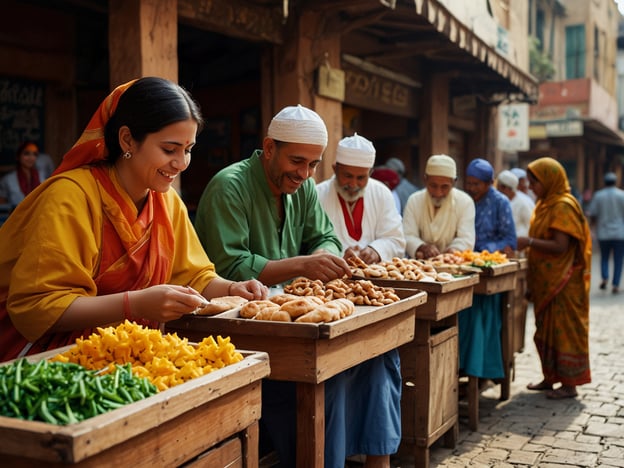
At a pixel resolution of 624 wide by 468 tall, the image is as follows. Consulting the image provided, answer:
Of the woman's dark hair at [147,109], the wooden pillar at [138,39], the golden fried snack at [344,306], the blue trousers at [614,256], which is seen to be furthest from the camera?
the blue trousers at [614,256]

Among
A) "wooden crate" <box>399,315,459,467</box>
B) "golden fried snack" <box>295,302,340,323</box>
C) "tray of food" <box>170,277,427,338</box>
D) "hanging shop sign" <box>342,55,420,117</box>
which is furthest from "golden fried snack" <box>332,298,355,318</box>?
"hanging shop sign" <box>342,55,420,117</box>

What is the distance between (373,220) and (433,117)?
5.52 m

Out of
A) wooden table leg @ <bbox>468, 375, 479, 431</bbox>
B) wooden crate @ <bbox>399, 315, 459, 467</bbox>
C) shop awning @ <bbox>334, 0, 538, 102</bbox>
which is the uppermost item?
shop awning @ <bbox>334, 0, 538, 102</bbox>

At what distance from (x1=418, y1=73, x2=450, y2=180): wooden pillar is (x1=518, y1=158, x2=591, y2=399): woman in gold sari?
13.9ft

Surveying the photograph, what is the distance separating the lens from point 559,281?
6090mm

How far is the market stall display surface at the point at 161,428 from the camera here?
1.57 metres

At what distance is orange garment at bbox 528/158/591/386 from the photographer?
600cm

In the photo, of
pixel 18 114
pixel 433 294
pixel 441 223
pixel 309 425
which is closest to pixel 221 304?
pixel 309 425

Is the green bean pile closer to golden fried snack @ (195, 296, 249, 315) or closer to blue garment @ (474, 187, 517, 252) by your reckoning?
golden fried snack @ (195, 296, 249, 315)

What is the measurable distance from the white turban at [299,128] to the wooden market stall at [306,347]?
110cm

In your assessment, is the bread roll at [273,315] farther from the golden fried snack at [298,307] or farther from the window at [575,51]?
the window at [575,51]

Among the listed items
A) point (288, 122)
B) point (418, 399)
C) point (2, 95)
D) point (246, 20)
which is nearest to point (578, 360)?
point (418, 399)

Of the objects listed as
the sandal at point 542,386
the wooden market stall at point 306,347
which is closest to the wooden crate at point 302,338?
the wooden market stall at point 306,347

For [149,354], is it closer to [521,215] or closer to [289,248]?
[289,248]
